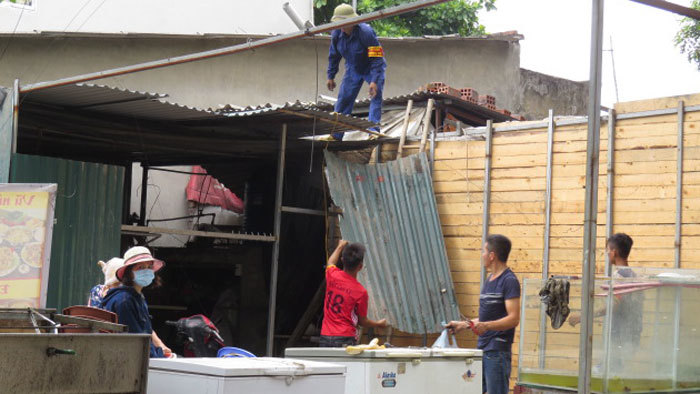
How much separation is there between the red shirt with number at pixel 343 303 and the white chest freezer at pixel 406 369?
1936 mm

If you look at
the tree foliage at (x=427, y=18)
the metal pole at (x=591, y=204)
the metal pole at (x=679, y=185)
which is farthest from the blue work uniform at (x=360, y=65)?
the tree foliage at (x=427, y=18)

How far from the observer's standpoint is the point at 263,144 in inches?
504

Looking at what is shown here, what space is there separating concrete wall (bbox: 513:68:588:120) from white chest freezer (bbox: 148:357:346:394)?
559 inches

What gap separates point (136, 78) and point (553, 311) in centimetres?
1191

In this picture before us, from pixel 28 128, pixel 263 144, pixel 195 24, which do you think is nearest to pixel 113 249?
pixel 28 128

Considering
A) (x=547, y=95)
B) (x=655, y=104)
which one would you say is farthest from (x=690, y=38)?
(x=655, y=104)

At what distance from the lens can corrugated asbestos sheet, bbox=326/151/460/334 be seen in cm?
1181

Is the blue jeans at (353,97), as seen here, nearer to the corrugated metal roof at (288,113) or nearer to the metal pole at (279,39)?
the corrugated metal roof at (288,113)

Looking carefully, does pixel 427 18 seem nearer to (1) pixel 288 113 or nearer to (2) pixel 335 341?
(1) pixel 288 113

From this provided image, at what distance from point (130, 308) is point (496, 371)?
3.12 m

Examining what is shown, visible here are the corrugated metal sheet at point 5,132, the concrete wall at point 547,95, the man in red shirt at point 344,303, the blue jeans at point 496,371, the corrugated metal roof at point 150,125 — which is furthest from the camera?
the concrete wall at point 547,95

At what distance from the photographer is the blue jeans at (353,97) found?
41.5 ft

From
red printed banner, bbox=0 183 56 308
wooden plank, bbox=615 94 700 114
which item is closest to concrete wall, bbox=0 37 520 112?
wooden plank, bbox=615 94 700 114

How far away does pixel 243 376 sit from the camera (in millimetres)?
5059
